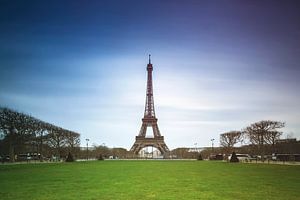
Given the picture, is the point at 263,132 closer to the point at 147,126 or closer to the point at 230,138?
the point at 230,138

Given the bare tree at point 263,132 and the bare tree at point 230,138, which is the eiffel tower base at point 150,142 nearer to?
the bare tree at point 230,138

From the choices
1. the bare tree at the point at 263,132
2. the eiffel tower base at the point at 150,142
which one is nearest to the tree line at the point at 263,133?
the bare tree at the point at 263,132

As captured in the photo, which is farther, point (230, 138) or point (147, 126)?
point (147, 126)

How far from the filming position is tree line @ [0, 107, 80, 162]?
206 ft

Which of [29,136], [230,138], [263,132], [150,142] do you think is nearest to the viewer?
[29,136]

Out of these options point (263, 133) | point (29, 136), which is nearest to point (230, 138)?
point (263, 133)

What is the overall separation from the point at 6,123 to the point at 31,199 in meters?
50.0

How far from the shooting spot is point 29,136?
224ft

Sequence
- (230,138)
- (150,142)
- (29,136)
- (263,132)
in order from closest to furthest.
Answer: (29,136) → (263,132) → (230,138) → (150,142)

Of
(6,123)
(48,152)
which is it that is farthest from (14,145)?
(48,152)

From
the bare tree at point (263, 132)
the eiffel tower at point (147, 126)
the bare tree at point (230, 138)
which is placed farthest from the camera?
the eiffel tower at point (147, 126)

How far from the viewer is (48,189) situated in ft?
63.5

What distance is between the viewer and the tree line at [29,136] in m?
62.7

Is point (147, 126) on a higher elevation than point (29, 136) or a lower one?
higher
